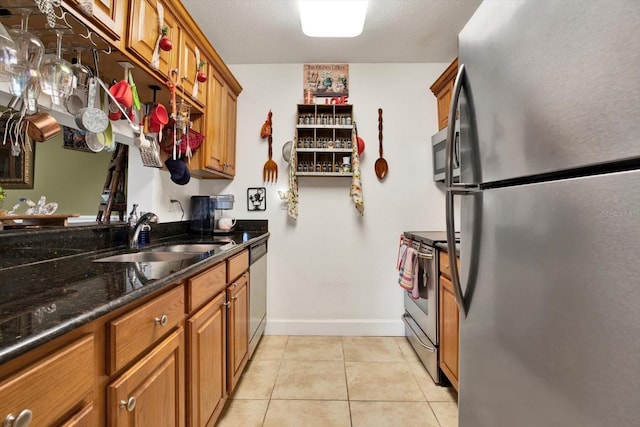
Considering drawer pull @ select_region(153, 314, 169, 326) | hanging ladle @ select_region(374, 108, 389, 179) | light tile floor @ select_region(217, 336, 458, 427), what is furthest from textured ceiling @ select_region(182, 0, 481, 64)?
light tile floor @ select_region(217, 336, 458, 427)

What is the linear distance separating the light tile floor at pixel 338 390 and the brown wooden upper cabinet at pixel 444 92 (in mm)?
1967

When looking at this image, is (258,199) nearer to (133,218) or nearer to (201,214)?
(201,214)

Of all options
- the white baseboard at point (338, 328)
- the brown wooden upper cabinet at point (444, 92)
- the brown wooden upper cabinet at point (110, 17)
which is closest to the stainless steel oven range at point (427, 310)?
the white baseboard at point (338, 328)

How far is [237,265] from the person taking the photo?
1798mm

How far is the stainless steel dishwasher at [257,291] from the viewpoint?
2128 millimetres

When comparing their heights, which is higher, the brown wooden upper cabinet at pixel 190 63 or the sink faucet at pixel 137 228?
the brown wooden upper cabinet at pixel 190 63

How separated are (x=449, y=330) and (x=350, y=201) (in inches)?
54.6

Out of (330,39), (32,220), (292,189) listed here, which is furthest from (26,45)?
(330,39)

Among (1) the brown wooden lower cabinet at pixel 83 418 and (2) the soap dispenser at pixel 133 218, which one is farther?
(2) the soap dispenser at pixel 133 218

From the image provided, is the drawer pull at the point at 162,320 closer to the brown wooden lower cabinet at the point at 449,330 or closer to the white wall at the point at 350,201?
the brown wooden lower cabinet at the point at 449,330

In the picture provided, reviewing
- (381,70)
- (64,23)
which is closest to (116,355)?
(64,23)

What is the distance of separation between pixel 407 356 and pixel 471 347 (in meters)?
1.64

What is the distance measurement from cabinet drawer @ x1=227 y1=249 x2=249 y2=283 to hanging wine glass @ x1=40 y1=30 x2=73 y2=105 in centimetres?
100

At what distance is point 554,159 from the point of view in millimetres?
560
